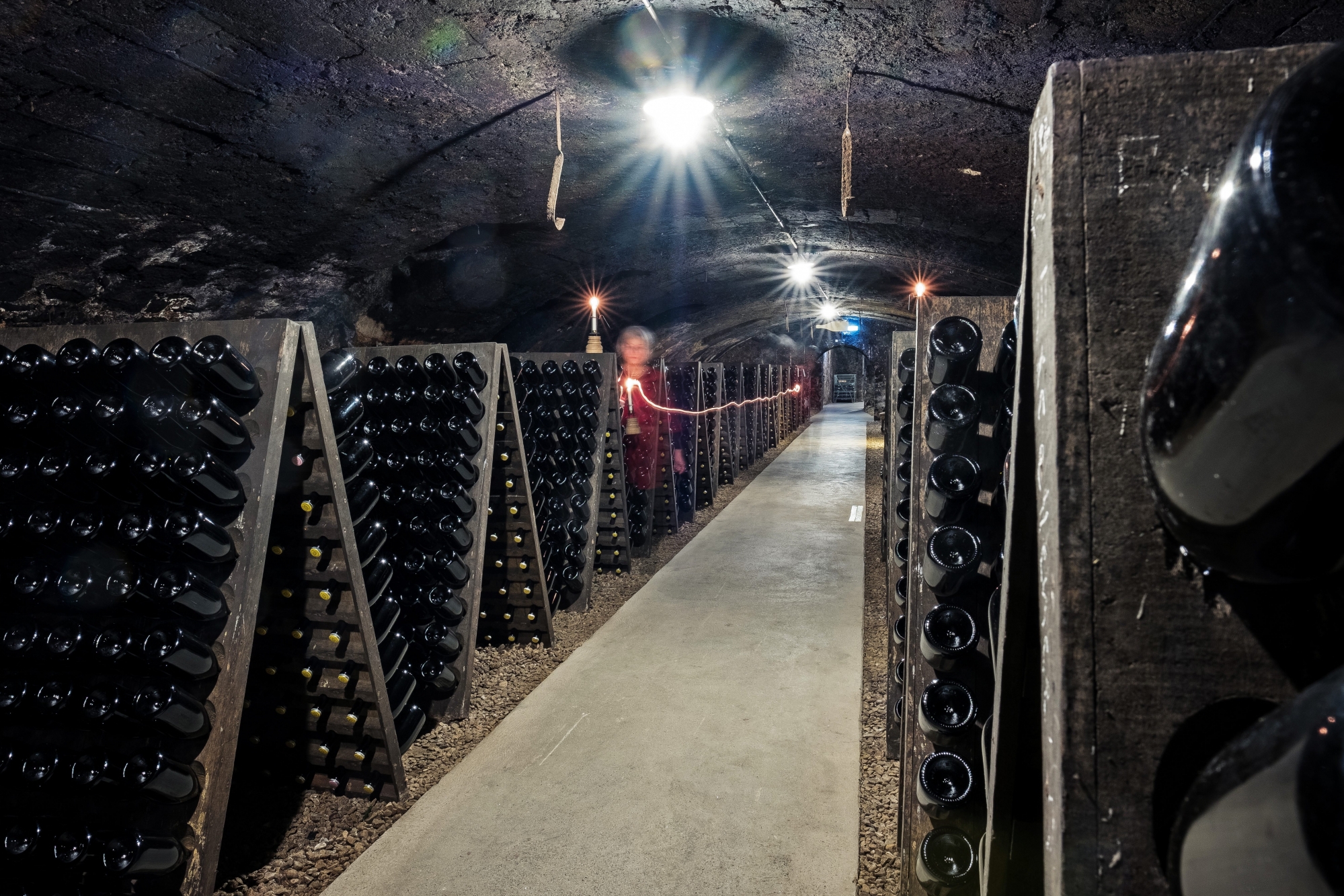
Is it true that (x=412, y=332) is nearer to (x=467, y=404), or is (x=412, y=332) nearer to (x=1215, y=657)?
(x=467, y=404)

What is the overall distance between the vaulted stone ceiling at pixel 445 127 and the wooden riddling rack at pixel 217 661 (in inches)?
59.7

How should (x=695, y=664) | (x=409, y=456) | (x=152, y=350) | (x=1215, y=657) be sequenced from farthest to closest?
1. (x=695, y=664)
2. (x=409, y=456)
3. (x=152, y=350)
4. (x=1215, y=657)

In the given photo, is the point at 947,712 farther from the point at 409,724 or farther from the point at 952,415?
the point at 409,724

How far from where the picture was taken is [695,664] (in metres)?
3.60

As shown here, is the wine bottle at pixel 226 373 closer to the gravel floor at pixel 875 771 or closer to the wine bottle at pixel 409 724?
the wine bottle at pixel 409 724

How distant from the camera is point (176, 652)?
1.84m

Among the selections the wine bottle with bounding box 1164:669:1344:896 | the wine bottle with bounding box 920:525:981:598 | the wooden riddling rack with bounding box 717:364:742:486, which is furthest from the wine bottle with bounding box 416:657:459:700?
the wooden riddling rack with bounding box 717:364:742:486

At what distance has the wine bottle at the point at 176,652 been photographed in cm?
183

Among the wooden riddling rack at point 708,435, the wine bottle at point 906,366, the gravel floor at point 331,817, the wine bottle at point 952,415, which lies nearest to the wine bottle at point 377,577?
the gravel floor at point 331,817

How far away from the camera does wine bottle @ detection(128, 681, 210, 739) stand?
5.95 feet

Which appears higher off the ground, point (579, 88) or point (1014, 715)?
point (579, 88)

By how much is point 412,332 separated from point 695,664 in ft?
15.4

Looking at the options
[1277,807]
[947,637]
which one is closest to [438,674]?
[947,637]

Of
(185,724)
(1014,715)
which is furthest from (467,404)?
(1014,715)
